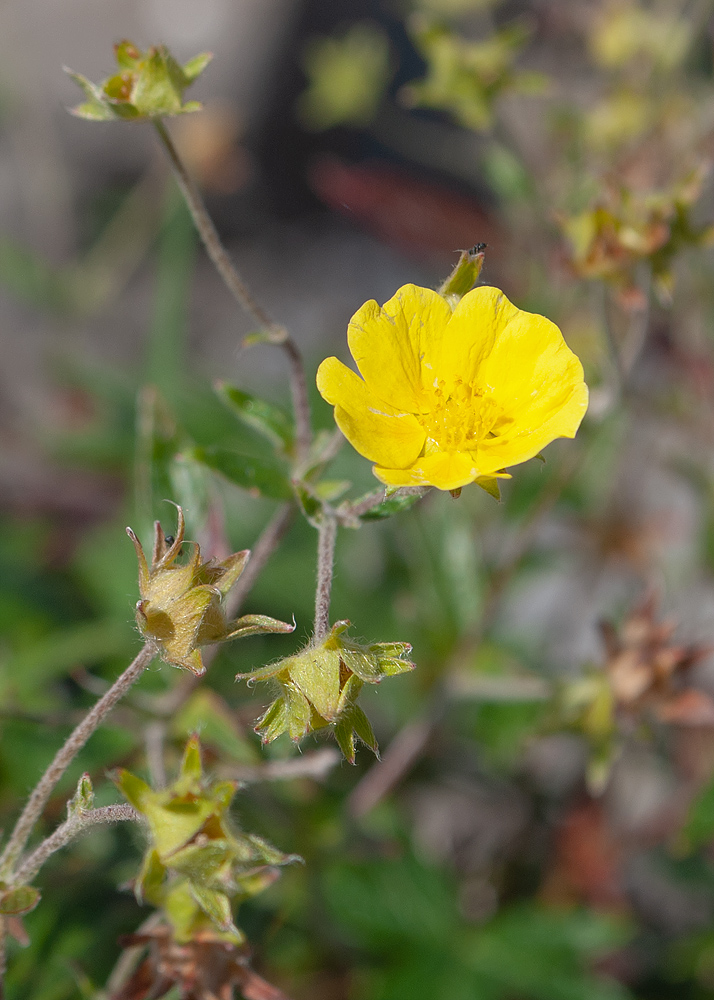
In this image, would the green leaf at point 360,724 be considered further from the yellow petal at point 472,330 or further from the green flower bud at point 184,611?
the yellow petal at point 472,330

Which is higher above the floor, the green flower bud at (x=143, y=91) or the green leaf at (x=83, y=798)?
the green flower bud at (x=143, y=91)

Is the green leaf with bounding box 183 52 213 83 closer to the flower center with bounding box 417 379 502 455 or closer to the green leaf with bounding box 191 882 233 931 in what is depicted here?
the flower center with bounding box 417 379 502 455

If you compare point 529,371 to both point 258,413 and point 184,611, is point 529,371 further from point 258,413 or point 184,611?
point 184,611

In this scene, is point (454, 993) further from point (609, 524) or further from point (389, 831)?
point (609, 524)

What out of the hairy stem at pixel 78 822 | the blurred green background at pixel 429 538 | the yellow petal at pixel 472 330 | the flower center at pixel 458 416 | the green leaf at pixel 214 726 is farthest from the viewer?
the blurred green background at pixel 429 538

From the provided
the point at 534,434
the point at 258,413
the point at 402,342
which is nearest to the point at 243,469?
the point at 258,413

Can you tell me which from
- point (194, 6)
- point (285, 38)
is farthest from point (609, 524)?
point (194, 6)

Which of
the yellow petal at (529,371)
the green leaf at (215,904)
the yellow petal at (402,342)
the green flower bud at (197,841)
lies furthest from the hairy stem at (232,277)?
the green leaf at (215,904)
